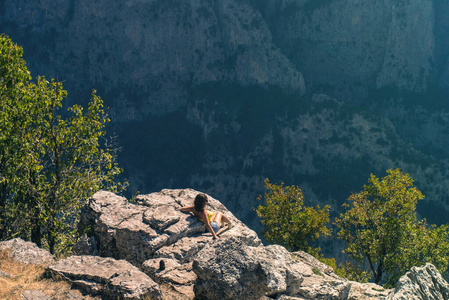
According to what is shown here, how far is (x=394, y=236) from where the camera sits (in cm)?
3319

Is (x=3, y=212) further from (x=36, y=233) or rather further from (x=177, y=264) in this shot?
(x=177, y=264)

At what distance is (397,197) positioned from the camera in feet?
111

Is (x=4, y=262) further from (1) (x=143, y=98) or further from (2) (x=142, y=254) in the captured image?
(1) (x=143, y=98)

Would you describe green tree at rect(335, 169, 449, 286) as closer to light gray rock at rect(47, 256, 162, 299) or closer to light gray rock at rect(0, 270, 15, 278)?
light gray rock at rect(47, 256, 162, 299)

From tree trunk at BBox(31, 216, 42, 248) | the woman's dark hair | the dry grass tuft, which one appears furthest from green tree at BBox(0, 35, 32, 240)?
the woman's dark hair

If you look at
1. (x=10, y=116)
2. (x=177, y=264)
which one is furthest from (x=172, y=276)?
(x=10, y=116)

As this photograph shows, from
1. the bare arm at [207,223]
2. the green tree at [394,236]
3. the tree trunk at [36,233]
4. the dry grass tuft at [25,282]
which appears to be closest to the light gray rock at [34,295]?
the dry grass tuft at [25,282]

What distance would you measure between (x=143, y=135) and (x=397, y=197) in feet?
365

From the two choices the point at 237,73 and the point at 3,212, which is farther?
the point at 237,73

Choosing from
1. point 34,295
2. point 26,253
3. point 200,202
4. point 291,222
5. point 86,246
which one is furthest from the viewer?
point 291,222

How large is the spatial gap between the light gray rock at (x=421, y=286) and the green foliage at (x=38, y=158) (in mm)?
16233

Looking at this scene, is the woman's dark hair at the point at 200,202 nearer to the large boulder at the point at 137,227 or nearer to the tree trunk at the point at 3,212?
the large boulder at the point at 137,227

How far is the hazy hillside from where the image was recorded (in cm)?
12512

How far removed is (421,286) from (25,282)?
54.6ft
